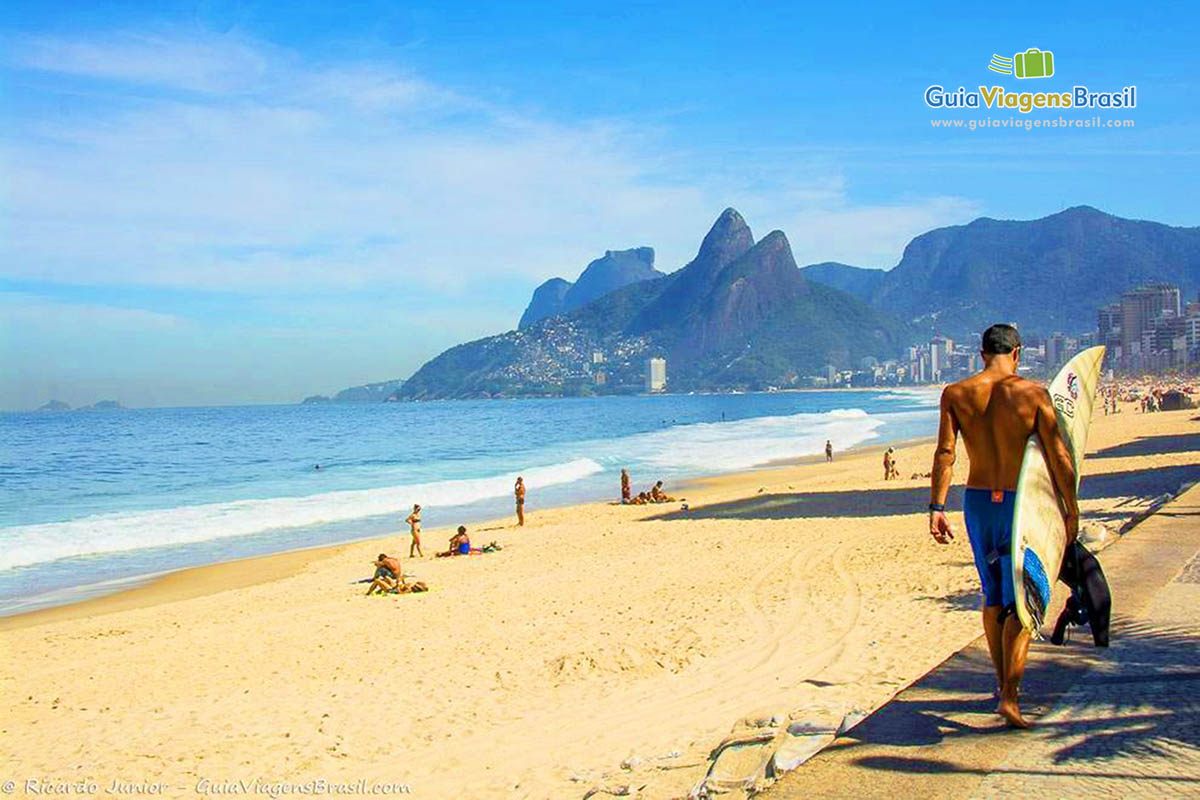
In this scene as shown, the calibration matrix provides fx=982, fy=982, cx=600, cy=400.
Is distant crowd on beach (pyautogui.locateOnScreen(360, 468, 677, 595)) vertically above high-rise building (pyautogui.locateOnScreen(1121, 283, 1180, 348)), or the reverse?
high-rise building (pyautogui.locateOnScreen(1121, 283, 1180, 348))

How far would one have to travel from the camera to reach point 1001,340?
3869 mm

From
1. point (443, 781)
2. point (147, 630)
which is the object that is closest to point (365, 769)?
point (443, 781)

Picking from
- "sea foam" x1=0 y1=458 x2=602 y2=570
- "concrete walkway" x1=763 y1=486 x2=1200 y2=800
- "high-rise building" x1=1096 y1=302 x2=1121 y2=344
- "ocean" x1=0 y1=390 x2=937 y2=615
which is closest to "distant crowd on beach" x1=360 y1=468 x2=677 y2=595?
"ocean" x1=0 y1=390 x2=937 y2=615

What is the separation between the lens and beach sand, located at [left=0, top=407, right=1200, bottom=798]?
616 cm

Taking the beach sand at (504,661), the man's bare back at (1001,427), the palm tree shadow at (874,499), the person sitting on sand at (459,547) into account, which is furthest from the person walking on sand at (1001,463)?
the person sitting on sand at (459,547)

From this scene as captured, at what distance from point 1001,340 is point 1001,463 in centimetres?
51

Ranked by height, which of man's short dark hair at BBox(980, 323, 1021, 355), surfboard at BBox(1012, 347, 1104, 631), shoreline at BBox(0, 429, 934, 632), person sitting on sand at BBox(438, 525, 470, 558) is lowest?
shoreline at BBox(0, 429, 934, 632)

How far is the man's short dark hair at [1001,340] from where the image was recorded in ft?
12.7

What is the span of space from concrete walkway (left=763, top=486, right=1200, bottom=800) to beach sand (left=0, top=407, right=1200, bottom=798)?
697mm

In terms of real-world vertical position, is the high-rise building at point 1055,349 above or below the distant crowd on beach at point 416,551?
above

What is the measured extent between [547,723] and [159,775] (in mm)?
2521

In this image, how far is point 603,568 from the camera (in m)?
13.5

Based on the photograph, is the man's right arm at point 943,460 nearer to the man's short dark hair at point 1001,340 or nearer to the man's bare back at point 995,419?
the man's bare back at point 995,419

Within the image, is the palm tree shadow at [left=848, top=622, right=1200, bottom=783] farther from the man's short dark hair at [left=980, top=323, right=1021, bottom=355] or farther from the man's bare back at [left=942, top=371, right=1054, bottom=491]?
the man's short dark hair at [left=980, top=323, right=1021, bottom=355]
